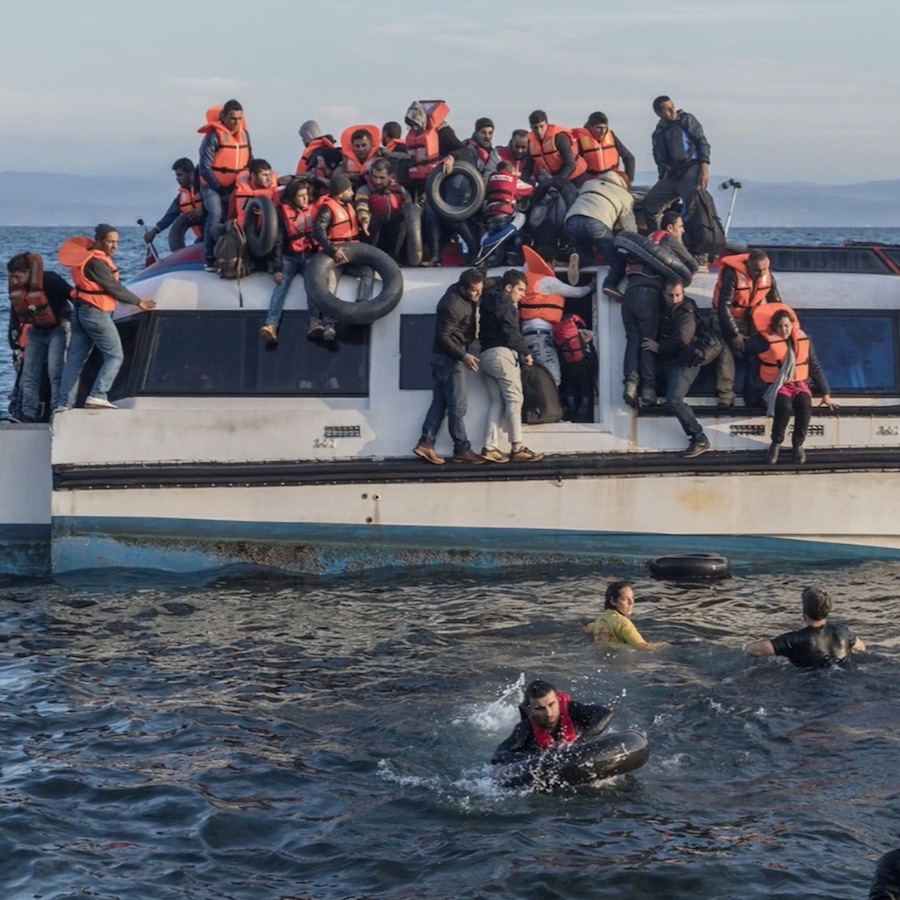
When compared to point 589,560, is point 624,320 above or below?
above

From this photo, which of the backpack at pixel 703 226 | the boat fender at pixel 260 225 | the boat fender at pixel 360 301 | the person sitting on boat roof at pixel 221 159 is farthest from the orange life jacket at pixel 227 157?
the backpack at pixel 703 226

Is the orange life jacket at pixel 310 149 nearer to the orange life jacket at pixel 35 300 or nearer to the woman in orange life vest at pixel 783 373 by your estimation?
the orange life jacket at pixel 35 300

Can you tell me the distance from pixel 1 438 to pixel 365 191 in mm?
3996

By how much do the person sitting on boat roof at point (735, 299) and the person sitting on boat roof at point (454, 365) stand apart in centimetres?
211

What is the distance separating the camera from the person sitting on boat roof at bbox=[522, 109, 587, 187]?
15391mm

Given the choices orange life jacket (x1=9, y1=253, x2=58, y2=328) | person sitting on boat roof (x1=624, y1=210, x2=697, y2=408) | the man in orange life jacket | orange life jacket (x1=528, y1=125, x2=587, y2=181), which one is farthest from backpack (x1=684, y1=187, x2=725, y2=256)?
orange life jacket (x1=9, y1=253, x2=58, y2=328)

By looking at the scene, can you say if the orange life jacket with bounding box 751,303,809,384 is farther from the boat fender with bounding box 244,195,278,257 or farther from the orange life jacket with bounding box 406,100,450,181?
the boat fender with bounding box 244,195,278,257

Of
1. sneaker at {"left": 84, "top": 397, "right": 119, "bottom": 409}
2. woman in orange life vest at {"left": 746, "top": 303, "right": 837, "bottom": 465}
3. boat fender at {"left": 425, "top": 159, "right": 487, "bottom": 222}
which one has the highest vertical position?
boat fender at {"left": 425, "top": 159, "right": 487, "bottom": 222}

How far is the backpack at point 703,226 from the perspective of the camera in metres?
14.8

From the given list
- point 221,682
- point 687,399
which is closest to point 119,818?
point 221,682

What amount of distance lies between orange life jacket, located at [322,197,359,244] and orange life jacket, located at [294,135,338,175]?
1758 mm

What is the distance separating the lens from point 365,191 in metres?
14.8

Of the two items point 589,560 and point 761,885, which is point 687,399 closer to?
point 589,560

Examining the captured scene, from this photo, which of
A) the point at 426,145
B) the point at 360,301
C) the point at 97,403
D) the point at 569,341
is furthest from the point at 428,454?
the point at 426,145
